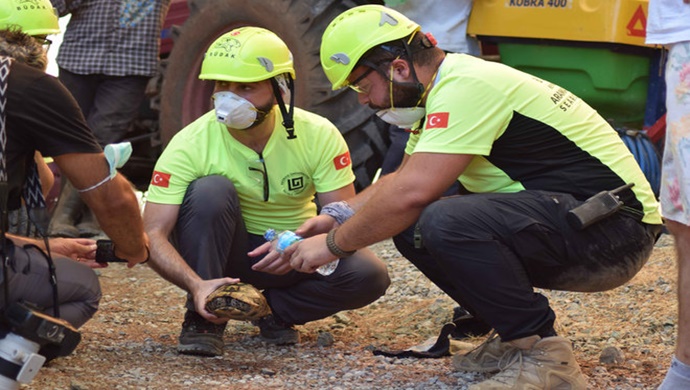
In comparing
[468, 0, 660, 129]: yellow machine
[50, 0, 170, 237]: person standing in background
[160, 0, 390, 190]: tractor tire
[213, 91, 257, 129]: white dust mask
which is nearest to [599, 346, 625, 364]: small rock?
[213, 91, 257, 129]: white dust mask

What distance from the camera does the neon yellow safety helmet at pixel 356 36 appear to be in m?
4.38

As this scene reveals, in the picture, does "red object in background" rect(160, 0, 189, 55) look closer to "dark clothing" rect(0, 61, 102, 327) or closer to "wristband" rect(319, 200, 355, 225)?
"wristband" rect(319, 200, 355, 225)

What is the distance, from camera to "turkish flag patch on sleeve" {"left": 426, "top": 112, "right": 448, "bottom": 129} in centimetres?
409

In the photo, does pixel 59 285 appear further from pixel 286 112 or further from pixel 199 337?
pixel 286 112

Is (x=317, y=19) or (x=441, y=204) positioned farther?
(x=317, y=19)

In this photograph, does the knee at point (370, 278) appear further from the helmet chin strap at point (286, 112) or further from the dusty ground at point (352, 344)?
the helmet chin strap at point (286, 112)

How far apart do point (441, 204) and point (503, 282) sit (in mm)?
327

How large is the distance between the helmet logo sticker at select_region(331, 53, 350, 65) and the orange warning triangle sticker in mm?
2827

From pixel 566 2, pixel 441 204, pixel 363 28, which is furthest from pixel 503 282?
pixel 566 2

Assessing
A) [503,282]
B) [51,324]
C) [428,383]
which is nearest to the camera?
[51,324]

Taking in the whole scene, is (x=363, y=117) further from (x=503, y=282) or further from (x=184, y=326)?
(x=503, y=282)

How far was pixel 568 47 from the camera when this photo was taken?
7074 millimetres

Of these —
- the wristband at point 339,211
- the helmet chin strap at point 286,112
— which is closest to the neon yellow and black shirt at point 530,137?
the wristband at point 339,211

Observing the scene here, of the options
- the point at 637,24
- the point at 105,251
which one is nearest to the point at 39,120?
the point at 105,251
